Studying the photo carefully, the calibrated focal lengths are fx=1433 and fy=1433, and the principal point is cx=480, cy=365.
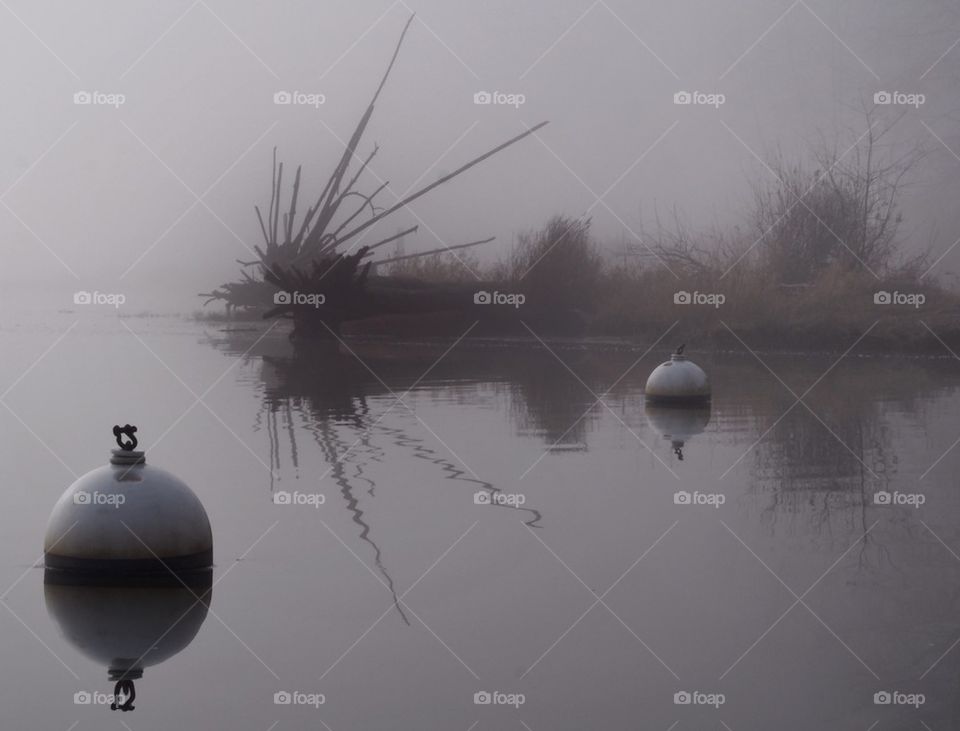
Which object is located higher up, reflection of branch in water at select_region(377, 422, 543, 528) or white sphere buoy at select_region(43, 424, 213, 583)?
reflection of branch in water at select_region(377, 422, 543, 528)

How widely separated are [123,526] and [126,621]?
2.61 ft

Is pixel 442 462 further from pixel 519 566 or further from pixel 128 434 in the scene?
pixel 128 434

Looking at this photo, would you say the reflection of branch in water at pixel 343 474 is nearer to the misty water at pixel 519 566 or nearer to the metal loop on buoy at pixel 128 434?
the misty water at pixel 519 566

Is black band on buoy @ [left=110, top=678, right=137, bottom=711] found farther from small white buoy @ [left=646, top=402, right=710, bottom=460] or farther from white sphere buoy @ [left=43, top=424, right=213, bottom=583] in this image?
small white buoy @ [left=646, top=402, right=710, bottom=460]

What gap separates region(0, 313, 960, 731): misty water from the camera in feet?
19.6

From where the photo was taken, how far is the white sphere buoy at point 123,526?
7.67 meters

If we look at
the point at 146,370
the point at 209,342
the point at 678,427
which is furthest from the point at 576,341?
the point at 678,427

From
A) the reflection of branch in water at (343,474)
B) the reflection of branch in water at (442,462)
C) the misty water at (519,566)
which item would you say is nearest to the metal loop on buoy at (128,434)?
the misty water at (519,566)

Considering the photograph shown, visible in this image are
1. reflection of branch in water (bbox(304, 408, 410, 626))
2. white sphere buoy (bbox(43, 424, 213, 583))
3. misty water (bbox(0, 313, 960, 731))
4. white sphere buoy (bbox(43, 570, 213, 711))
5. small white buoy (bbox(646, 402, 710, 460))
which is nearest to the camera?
misty water (bbox(0, 313, 960, 731))

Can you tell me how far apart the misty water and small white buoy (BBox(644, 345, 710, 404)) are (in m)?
0.37

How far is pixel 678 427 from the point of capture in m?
15.4

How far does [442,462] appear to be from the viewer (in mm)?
12727

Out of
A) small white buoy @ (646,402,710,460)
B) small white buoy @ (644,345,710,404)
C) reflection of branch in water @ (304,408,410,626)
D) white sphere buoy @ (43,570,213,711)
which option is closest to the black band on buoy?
white sphere buoy @ (43,570,213,711)

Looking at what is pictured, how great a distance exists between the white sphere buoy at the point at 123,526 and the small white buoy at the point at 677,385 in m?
10.3
